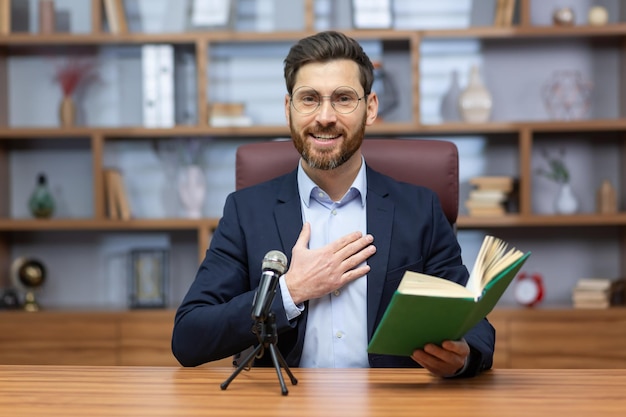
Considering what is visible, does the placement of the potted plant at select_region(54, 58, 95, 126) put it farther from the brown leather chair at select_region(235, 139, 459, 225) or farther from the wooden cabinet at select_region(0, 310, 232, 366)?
the brown leather chair at select_region(235, 139, 459, 225)

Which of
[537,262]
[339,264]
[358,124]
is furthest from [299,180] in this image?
[537,262]

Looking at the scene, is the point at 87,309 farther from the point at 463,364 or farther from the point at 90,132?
the point at 463,364

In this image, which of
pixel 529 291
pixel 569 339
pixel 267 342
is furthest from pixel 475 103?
pixel 267 342

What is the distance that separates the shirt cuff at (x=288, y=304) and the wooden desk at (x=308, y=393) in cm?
22

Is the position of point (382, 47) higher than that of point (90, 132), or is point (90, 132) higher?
point (382, 47)

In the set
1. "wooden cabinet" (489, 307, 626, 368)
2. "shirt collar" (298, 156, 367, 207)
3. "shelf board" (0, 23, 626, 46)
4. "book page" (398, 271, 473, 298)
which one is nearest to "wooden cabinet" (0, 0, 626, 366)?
"shelf board" (0, 23, 626, 46)

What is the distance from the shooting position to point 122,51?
4031mm

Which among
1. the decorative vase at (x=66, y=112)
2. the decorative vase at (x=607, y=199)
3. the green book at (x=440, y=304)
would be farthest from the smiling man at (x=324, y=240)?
the decorative vase at (x=66, y=112)

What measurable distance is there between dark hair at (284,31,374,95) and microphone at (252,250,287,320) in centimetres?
75

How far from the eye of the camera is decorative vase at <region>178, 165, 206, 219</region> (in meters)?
3.93

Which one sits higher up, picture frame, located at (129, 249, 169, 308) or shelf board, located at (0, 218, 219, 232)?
shelf board, located at (0, 218, 219, 232)

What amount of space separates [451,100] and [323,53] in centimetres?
212

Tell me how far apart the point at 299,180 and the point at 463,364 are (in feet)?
2.36

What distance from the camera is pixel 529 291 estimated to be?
12.1 ft
